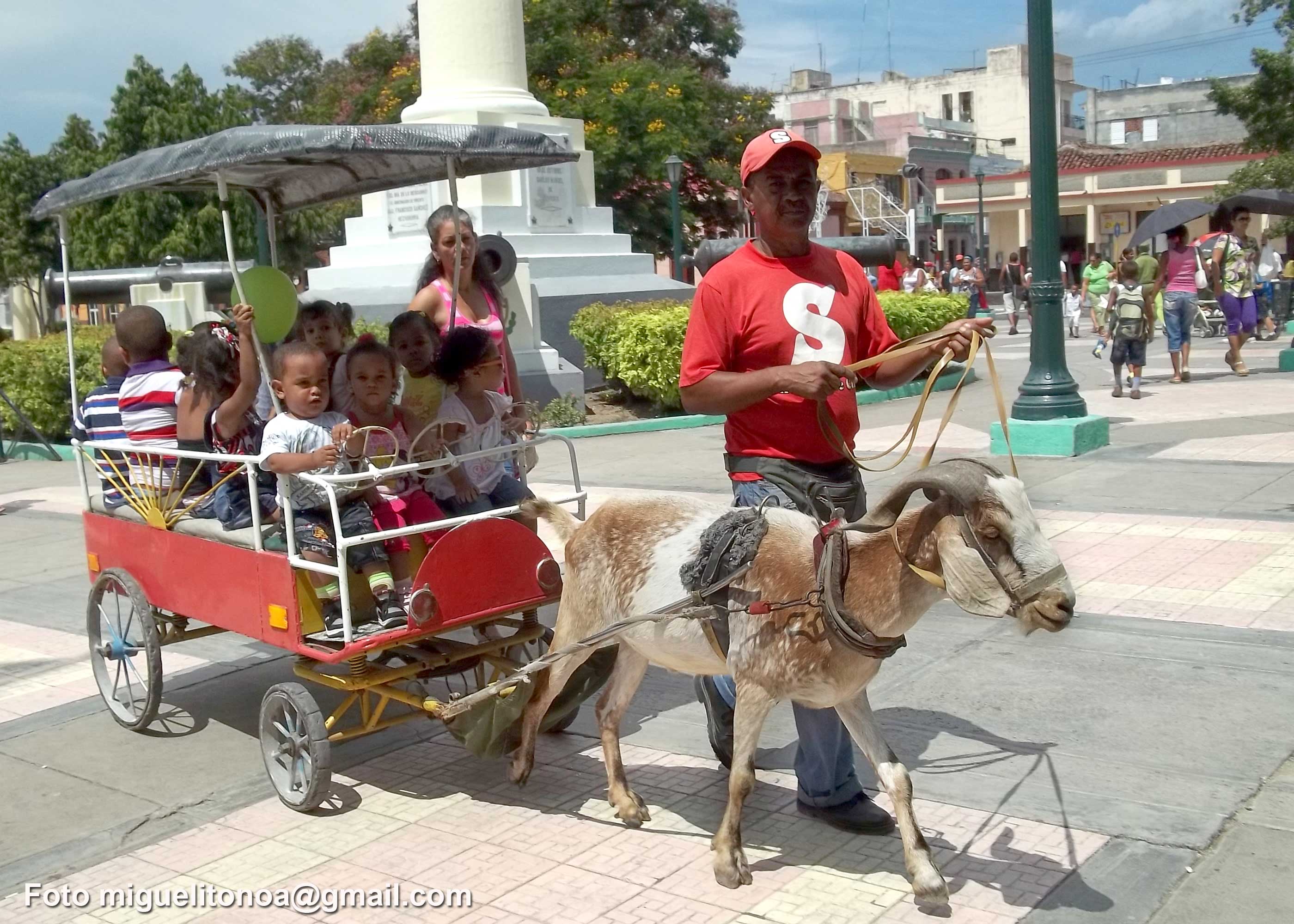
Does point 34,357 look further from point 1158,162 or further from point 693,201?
point 1158,162

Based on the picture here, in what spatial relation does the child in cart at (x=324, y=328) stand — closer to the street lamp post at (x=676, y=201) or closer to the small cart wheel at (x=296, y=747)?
the small cart wheel at (x=296, y=747)

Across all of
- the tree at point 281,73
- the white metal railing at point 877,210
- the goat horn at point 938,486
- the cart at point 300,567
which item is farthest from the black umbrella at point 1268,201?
the tree at point 281,73

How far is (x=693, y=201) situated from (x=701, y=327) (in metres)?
27.6

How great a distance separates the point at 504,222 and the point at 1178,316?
8.83m

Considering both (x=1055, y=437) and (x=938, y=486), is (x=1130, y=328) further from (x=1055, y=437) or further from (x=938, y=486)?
(x=938, y=486)

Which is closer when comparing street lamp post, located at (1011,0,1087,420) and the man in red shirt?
the man in red shirt

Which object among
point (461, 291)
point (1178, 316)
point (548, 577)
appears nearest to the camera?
point (548, 577)

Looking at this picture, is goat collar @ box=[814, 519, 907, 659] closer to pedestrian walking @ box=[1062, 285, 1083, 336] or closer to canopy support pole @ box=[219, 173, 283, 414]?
canopy support pole @ box=[219, 173, 283, 414]

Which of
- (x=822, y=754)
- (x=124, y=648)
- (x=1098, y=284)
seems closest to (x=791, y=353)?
(x=822, y=754)

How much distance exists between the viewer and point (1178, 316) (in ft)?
50.9

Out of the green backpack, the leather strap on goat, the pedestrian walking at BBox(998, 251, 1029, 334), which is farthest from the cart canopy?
the pedestrian walking at BBox(998, 251, 1029, 334)

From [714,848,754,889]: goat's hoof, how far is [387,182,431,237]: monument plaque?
13942mm

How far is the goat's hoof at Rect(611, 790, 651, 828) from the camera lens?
14.9 feet

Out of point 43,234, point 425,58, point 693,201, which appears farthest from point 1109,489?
point 43,234
